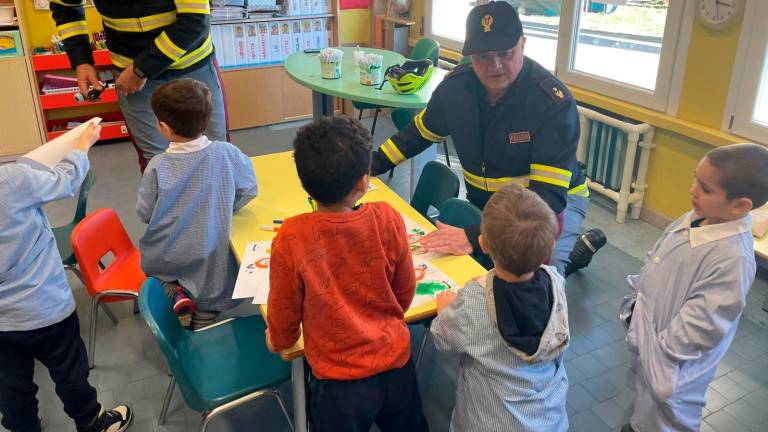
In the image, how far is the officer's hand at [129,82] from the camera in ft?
7.57

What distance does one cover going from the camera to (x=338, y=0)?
5.04m

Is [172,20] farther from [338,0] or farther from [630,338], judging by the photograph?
[338,0]

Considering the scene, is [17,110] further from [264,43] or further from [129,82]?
[129,82]

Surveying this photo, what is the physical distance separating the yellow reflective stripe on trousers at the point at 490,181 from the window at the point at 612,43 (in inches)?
66.1

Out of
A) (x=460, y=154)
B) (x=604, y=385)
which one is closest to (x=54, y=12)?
(x=460, y=154)

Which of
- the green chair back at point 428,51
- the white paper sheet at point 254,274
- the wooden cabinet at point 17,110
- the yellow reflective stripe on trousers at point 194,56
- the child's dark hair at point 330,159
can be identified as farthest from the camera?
the wooden cabinet at point 17,110

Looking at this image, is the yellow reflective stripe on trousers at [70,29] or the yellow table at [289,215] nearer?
the yellow table at [289,215]

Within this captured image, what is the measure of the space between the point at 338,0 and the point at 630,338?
4127 millimetres

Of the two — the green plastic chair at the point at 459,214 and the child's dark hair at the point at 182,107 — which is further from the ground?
the child's dark hair at the point at 182,107

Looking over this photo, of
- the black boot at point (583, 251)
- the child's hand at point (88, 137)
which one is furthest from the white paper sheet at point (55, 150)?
the black boot at point (583, 251)

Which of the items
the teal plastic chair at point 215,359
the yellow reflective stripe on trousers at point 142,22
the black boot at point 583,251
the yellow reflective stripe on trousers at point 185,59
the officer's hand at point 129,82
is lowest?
the black boot at point 583,251

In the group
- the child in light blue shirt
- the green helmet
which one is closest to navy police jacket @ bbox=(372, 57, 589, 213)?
the green helmet

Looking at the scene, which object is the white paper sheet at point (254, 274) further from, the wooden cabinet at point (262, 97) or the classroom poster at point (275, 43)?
the classroom poster at point (275, 43)

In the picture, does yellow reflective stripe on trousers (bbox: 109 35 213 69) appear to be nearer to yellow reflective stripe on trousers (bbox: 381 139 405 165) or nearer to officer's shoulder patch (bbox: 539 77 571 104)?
yellow reflective stripe on trousers (bbox: 381 139 405 165)
